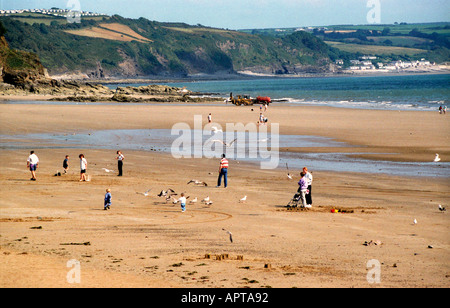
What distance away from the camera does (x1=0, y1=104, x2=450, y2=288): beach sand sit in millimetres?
12133

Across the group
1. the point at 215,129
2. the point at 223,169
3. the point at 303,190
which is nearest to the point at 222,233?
the point at 303,190

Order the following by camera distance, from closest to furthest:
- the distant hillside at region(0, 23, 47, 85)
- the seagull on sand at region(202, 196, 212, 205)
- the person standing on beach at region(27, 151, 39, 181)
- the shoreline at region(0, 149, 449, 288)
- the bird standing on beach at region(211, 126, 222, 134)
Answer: the shoreline at region(0, 149, 449, 288), the seagull on sand at region(202, 196, 212, 205), the person standing on beach at region(27, 151, 39, 181), the bird standing on beach at region(211, 126, 222, 134), the distant hillside at region(0, 23, 47, 85)

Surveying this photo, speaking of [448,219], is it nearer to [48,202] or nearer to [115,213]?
[115,213]

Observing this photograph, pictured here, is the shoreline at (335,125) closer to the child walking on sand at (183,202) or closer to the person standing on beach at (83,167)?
the person standing on beach at (83,167)

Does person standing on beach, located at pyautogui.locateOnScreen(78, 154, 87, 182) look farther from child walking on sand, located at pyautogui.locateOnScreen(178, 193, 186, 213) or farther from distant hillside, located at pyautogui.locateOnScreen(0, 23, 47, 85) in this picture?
distant hillside, located at pyautogui.locateOnScreen(0, 23, 47, 85)

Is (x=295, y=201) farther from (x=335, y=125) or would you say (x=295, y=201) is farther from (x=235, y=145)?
(x=335, y=125)

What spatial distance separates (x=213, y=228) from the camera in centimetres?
1648

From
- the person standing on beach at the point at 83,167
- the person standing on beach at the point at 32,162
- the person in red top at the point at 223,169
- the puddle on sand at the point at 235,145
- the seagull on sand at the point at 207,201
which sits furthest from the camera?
the puddle on sand at the point at 235,145

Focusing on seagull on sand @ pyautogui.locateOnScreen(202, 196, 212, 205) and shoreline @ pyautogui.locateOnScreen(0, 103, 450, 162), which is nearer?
seagull on sand @ pyautogui.locateOnScreen(202, 196, 212, 205)

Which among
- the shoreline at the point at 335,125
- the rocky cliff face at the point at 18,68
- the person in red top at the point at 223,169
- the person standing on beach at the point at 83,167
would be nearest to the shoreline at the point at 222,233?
the person standing on beach at the point at 83,167

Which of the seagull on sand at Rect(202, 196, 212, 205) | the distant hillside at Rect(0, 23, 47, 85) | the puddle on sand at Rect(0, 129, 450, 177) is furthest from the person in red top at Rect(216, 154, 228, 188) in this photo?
the distant hillside at Rect(0, 23, 47, 85)

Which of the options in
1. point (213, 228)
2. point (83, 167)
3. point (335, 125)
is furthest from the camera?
point (335, 125)

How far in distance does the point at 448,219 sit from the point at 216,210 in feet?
23.8

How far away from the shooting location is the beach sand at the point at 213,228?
39.8 ft
